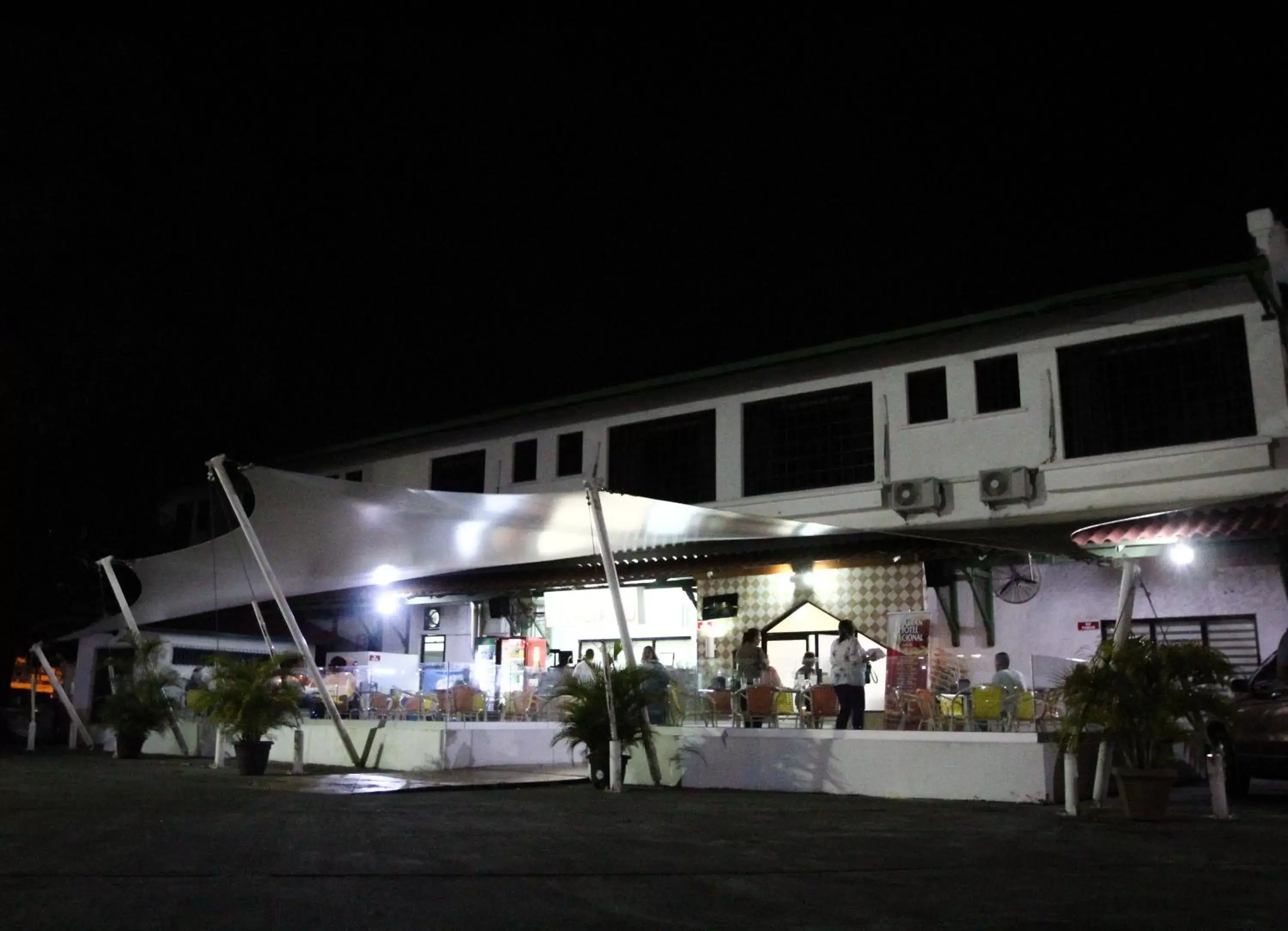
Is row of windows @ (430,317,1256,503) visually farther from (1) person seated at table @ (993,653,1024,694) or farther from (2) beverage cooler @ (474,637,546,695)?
(1) person seated at table @ (993,653,1024,694)

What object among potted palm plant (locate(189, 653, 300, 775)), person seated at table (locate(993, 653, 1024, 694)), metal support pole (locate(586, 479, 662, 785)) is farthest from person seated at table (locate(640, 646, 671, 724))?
potted palm plant (locate(189, 653, 300, 775))

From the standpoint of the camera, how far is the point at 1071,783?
8484 millimetres

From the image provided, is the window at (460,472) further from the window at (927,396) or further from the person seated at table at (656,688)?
the person seated at table at (656,688)

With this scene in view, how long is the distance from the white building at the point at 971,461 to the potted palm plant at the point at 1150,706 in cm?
398

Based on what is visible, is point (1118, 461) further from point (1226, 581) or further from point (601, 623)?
point (601, 623)

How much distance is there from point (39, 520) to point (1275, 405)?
22140 millimetres

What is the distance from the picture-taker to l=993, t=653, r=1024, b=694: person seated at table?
11.6 meters

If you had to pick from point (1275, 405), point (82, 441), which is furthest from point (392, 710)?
point (1275, 405)

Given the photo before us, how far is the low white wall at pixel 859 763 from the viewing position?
32.3 feet

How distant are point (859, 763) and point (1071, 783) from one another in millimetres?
2636

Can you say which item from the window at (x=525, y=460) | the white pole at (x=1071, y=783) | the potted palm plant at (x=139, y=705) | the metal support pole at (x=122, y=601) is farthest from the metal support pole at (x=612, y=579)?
the potted palm plant at (x=139, y=705)

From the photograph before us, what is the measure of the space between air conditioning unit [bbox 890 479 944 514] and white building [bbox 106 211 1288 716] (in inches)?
1.3

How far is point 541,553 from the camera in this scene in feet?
47.3

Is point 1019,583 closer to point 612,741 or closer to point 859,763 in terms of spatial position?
point 859,763
